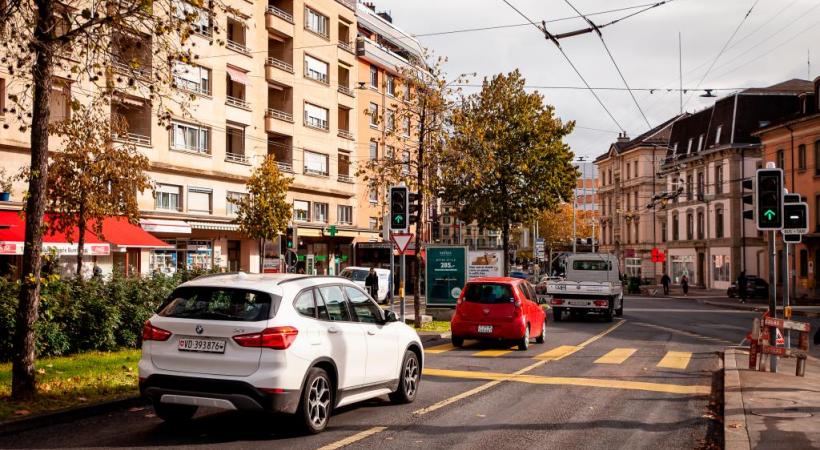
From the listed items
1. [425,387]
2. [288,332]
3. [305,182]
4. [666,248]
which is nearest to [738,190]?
[666,248]

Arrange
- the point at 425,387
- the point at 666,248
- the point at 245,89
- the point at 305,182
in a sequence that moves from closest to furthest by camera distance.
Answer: the point at 425,387
the point at 245,89
the point at 305,182
the point at 666,248

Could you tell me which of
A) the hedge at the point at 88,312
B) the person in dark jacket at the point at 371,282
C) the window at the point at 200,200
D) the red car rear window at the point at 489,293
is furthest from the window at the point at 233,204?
the hedge at the point at 88,312

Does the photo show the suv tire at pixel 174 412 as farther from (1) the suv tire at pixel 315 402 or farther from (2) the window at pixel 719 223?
(2) the window at pixel 719 223

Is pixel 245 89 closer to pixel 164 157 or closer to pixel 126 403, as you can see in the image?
pixel 164 157

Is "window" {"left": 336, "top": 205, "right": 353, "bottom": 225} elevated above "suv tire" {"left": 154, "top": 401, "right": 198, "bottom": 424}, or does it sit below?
above

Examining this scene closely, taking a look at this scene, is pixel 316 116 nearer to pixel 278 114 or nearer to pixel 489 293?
pixel 278 114

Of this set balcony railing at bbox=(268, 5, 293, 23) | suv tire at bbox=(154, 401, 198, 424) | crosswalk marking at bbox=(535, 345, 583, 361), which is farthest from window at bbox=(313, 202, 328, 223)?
suv tire at bbox=(154, 401, 198, 424)

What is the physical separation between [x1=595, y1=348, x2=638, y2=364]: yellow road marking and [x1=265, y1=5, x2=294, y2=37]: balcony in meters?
29.2

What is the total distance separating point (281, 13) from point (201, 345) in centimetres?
3683

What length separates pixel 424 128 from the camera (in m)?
22.6

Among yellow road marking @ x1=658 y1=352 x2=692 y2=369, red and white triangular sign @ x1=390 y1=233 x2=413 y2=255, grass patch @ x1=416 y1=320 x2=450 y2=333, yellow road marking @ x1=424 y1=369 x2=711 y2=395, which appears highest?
red and white triangular sign @ x1=390 y1=233 x2=413 y2=255

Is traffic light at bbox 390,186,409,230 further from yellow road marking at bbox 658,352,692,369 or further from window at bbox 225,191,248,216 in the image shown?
window at bbox 225,191,248,216

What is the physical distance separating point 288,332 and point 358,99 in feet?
148

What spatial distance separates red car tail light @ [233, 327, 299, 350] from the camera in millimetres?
7531
